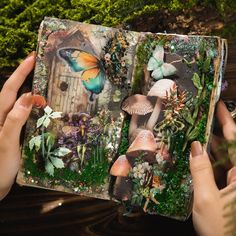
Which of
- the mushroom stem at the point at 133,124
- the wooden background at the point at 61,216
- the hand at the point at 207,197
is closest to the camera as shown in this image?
the hand at the point at 207,197

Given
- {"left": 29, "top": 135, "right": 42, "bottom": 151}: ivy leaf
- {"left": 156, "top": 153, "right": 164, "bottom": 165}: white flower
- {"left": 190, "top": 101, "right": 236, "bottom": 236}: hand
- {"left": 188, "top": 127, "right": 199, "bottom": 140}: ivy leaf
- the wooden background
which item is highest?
{"left": 188, "top": 127, "right": 199, "bottom": 140}: ivy leaf

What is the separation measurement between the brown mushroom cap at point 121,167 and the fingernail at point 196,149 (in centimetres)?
18

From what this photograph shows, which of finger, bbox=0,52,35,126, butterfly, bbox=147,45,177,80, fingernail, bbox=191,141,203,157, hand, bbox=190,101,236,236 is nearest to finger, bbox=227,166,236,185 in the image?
hand, bbox=190,101,236,236

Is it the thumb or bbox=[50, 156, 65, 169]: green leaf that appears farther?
bbox=[50, 156, 65, 169]: green leaf

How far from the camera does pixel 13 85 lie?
58.9 inches

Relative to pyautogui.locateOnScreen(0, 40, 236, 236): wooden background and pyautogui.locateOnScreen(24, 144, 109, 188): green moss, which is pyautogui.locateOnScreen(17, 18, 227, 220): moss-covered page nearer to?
pyautogui.locateOnScreen(24, 144, 109, 188): green moss

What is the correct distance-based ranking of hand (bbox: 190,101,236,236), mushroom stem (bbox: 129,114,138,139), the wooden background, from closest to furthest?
→ hand (bbox: 190,101,236,236) < mushroom stem (bbox: 129,114,138,139) < the wooden background

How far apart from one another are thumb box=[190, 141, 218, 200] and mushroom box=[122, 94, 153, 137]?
0.16m

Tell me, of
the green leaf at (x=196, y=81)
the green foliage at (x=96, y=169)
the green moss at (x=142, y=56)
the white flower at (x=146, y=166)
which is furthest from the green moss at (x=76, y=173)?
the green leaf at (x=196, y=81)

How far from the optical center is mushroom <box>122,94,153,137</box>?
4.64 ft

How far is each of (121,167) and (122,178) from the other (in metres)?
0.03

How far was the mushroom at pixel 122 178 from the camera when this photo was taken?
1433 millimetres

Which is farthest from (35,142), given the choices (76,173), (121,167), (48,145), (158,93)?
(158,93)

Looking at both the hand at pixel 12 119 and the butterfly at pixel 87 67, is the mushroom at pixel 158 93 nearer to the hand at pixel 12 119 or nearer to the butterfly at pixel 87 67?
the butterfly at pixel 87 67
